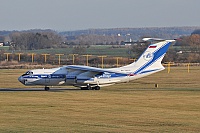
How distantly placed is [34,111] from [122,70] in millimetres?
21813

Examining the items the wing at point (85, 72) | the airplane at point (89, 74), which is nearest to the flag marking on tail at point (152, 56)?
the airplane at point (89, 74)

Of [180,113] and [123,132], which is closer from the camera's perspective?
[123,132]

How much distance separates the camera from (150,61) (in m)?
58.8

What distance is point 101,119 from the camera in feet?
107

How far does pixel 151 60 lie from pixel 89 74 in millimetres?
5564

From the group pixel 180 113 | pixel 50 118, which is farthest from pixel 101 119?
pixel 180 113

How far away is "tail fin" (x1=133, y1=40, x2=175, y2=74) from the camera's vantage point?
58562mm

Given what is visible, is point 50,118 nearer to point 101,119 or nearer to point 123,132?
point 101,119

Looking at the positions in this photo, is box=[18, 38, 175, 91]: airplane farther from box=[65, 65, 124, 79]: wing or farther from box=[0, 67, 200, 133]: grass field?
box=[0, 67, 200, 133]: grass field

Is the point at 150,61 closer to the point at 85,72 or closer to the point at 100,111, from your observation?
the point at 85,72

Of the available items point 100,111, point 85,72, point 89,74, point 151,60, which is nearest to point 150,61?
point 151,60

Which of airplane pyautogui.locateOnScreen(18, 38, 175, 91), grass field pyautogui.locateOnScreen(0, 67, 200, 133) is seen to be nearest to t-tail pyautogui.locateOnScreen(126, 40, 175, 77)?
airplane pyautogui.locateOnScreen(18, 38, 175, 91)

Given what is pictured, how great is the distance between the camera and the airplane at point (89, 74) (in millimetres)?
56812

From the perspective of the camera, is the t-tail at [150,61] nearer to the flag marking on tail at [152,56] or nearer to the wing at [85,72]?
the flag marking on tail at [152,56]
